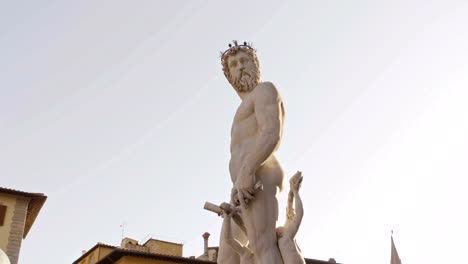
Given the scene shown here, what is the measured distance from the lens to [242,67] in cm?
657

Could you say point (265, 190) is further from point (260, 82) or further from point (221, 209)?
point (260, 82)

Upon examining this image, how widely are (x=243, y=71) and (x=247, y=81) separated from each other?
0.41 ft

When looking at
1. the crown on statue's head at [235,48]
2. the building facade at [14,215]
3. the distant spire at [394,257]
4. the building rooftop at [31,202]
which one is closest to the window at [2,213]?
the building facade at [14,215]

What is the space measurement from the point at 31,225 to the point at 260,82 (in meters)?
34.4

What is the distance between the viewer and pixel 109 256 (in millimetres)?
32781

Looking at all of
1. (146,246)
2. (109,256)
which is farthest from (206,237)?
(109,256)

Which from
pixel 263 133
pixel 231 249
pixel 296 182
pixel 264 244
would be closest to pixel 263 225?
pixel 264 244

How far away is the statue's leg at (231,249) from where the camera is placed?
5.86 metres

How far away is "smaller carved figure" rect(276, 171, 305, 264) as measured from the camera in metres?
5.45

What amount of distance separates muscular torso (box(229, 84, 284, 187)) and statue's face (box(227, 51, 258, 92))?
0.27m

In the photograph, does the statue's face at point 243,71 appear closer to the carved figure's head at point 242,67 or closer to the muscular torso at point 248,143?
the carved figure's head at point 242,67

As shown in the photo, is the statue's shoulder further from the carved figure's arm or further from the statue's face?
the carved figure's arm

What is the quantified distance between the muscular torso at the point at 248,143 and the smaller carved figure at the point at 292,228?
19cm

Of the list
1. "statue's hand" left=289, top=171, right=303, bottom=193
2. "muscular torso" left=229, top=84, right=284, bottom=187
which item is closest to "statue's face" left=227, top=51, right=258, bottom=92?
"muscular torso" left=229, top=84, right=284, bottom=187
